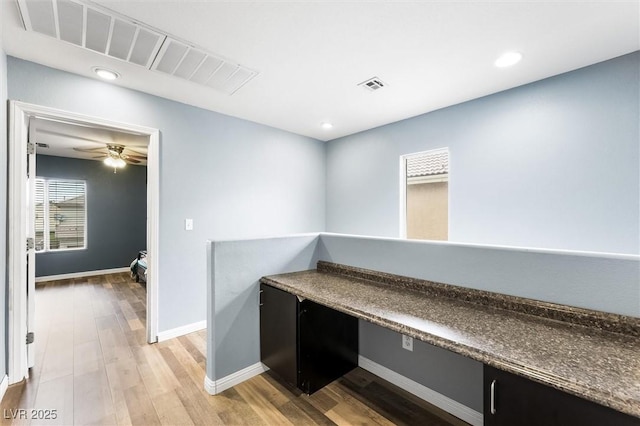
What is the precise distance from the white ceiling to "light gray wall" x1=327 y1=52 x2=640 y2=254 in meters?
0.19

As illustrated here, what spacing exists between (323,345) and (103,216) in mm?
6087

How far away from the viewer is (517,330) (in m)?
1.27

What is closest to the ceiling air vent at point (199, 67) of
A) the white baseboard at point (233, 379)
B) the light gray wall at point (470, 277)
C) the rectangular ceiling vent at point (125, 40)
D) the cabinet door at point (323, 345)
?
the rectangular ceiling vent at point (125, 40)

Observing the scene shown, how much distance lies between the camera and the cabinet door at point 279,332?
1.97 meters

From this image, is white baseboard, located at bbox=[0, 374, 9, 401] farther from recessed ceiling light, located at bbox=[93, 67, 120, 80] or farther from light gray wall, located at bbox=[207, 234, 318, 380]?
recessed ceiling light, located at bbox=[93, 67, 120, 80]

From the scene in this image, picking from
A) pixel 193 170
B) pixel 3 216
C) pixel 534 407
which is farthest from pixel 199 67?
pixel 534 407

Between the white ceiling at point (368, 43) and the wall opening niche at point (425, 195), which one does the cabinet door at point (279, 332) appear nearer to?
the white ceiling at point (368, 43)

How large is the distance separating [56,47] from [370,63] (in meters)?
2.38

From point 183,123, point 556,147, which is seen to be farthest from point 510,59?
point 183,123

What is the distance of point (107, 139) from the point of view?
12.7ft

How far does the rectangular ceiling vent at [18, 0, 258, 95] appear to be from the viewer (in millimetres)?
1662

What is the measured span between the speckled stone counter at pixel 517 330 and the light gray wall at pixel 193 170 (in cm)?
172

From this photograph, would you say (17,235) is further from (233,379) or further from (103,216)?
(103,216)

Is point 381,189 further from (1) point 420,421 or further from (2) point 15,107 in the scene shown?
(2) point 15,107
